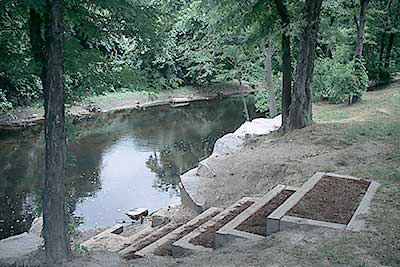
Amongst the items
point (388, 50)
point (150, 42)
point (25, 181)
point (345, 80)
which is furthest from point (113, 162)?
point (388, 50)

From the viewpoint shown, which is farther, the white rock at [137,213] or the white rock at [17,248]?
the white rock at [137,213]

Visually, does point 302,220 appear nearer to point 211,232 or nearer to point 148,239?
point 211,232

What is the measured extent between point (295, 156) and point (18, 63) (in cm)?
526

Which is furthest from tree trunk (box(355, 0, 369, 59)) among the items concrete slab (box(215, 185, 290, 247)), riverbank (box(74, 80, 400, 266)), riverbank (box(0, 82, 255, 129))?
concrete slab (box(215, 185, 290, 247))

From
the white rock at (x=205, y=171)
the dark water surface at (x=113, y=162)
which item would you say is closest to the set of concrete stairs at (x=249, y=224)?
the dark water surface at (x=113, y=162)

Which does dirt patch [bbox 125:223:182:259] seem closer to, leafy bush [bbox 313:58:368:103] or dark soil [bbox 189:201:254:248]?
dark soil [bbox 189:201:254:248]

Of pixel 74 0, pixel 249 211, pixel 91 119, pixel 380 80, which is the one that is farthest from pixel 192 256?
pixel 91 119

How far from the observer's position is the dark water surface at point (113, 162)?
11812mm

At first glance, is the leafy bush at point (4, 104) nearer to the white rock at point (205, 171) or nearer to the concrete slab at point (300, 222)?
the white rock at point (205, 171)

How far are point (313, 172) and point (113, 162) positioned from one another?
9842 mm

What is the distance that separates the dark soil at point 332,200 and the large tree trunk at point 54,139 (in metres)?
2.62

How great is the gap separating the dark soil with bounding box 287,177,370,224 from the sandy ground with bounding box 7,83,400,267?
264mm

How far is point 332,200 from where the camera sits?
234 inches

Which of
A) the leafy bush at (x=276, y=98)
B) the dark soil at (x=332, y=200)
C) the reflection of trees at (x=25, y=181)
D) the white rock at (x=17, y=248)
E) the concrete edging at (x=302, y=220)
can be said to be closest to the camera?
the concrete edging at (x=302, y=220)
